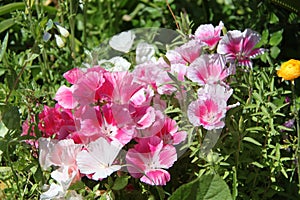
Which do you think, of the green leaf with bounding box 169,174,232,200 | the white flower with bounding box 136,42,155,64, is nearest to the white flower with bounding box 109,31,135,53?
the white flower with bounding box 136,42,155,64

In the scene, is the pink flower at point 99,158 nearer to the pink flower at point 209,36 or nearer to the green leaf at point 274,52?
the pink flower at point 209,36

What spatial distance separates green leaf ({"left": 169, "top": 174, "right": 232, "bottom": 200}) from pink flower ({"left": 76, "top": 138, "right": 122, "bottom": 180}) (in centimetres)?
14

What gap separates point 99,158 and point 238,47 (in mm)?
415

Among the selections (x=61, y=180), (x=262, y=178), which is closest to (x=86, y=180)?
(x=61, y=180)

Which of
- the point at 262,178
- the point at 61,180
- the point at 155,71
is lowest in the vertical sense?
the point at 262,178

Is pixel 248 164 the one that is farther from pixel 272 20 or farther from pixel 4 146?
pixel 272 20

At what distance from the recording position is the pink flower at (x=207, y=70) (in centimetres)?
147

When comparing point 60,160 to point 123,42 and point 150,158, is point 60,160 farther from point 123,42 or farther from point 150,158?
point 123,42

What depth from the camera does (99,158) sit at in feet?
4.54

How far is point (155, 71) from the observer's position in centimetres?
154

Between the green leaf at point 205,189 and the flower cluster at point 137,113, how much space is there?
44mm

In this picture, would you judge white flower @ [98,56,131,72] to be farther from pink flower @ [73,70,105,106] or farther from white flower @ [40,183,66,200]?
white flower @ [40,183,66,200]

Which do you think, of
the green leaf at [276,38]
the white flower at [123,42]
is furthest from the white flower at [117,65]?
the green leaf at [276,38]

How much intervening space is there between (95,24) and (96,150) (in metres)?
1.19
